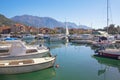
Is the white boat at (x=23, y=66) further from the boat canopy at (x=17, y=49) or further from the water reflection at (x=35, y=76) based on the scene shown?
the boat canopy at (x=17, y=49)

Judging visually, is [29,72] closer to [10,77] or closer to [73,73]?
[10,77]

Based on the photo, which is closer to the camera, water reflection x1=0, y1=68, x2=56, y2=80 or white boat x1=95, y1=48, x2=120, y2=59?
water reflection x1=0, y1=68, x2=56, y2=80

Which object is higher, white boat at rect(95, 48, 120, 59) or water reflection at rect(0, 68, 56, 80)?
white boat at rect(95, 48, 120, 59)

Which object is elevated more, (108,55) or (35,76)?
(108,55)

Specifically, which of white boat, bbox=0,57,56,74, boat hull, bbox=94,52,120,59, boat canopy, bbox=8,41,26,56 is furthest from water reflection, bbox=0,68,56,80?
boat hull, bbox=94,52,120,59

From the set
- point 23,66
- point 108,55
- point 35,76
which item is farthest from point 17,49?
point 108,55

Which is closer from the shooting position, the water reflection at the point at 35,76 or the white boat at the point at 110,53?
the water reflection at the point at 35,76

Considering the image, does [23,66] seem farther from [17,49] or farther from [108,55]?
[108,55]

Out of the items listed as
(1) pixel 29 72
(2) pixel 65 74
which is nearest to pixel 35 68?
(1) pixel 29 72

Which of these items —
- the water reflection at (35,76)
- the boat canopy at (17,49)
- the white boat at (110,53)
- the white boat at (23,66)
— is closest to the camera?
the water reflection at (35,76)

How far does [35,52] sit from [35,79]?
862 centimetres

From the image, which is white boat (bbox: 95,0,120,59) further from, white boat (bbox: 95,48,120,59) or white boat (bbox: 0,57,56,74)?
white boat (bbox: 0,57,56,74)

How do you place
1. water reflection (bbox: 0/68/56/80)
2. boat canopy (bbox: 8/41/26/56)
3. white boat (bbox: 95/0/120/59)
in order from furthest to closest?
white boat (bbox: 95/0/120/59)
boat canopy (bbox: 8/41/26/56)
water reflection (bbox: 0/68/56/80)

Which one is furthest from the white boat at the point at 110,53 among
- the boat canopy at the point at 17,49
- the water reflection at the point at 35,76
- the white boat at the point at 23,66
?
the boat canopy at the point at 17,49
